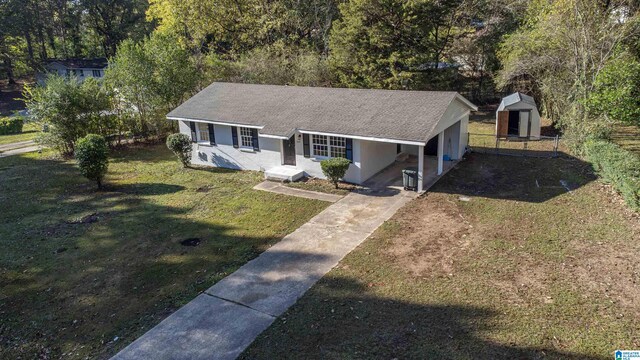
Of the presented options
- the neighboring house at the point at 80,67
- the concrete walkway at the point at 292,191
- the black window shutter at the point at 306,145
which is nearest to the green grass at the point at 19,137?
the neighboring house at the point at 80,67

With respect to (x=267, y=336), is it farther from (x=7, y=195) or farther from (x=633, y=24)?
(x=633, y=24)

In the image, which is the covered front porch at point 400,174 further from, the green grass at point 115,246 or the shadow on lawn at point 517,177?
the green grass at point 115,246

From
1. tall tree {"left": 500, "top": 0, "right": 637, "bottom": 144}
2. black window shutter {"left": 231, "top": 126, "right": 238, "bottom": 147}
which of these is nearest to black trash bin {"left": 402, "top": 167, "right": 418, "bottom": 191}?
black window shutter {"left": 231, "top": 126, "right": 238, "bottom": 147}

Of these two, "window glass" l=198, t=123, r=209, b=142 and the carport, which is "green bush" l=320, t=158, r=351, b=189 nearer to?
the carport

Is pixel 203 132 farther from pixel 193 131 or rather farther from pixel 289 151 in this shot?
pixel 289 151

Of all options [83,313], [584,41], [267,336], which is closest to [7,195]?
[83,313]

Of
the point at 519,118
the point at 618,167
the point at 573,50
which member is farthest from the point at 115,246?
the point at 573,50
